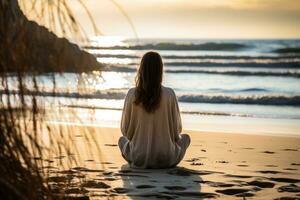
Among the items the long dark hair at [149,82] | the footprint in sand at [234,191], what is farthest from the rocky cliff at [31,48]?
the long dark hair at [149,82]

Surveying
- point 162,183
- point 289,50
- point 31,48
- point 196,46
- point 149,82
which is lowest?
point 162,183

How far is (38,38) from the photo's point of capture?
141 inches

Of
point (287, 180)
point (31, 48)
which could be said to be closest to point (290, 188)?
point (287, 180)

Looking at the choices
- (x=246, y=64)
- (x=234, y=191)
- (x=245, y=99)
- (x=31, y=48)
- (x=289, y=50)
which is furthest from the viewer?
(x=289, y=50)

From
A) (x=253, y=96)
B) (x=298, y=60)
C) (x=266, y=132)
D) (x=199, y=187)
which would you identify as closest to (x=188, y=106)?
(x=253, y=96)

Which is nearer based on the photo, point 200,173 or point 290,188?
point 290,188

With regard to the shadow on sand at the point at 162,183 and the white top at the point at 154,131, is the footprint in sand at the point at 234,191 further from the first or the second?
the white top at the point at 154,131

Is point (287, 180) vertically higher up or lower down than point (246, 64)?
lower down

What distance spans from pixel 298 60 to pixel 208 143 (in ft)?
79.7

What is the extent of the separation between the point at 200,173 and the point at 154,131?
72 cm

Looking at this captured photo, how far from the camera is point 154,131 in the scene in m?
7.52

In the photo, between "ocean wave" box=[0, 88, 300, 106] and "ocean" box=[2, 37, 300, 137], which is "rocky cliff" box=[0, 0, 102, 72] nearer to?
"ocean" box=[2, 37, 300, 137]

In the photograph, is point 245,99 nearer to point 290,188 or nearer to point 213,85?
point 213,85

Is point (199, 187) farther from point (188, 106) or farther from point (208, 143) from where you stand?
point (188, 106)
